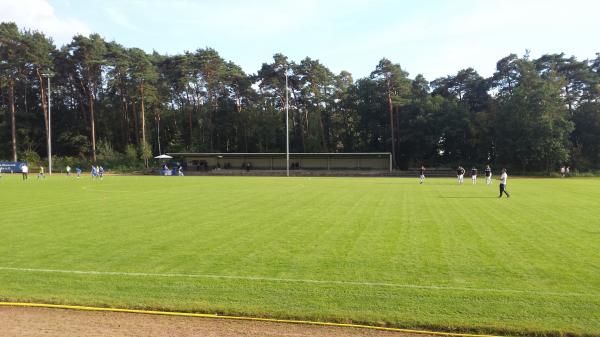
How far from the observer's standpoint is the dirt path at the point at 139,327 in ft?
17.7

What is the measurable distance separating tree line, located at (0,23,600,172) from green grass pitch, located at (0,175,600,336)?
5064cm

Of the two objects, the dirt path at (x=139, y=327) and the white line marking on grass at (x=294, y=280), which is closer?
the dirt path at (x=139, y=327)

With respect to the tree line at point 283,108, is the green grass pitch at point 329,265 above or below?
below

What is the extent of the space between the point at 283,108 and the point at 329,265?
234 ft

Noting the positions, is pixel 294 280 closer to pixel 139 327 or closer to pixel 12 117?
pixel 139 327

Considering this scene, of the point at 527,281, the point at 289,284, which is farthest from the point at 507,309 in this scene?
the point at 289,284

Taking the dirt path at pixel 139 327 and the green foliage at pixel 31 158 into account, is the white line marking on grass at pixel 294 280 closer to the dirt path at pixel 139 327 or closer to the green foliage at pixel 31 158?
the dirt path at pixel 139 327

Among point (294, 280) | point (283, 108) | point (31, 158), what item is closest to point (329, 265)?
point (294, 280)

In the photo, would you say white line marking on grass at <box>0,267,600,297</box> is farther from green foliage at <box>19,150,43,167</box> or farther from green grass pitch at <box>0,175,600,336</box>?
A: green foliage at <box>19,150,43,167</box>

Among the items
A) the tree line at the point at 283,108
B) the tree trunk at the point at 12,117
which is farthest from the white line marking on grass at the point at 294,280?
the tree trunk at the point at 12,117

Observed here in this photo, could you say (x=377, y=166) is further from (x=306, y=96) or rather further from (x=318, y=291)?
(x=318, y=291)

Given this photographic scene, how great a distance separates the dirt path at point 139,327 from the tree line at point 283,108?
189 ft

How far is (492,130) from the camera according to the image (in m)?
62.6

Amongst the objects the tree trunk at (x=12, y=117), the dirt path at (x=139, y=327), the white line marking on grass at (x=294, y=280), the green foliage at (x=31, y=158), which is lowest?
the dirt path at (x=139, y=327)
